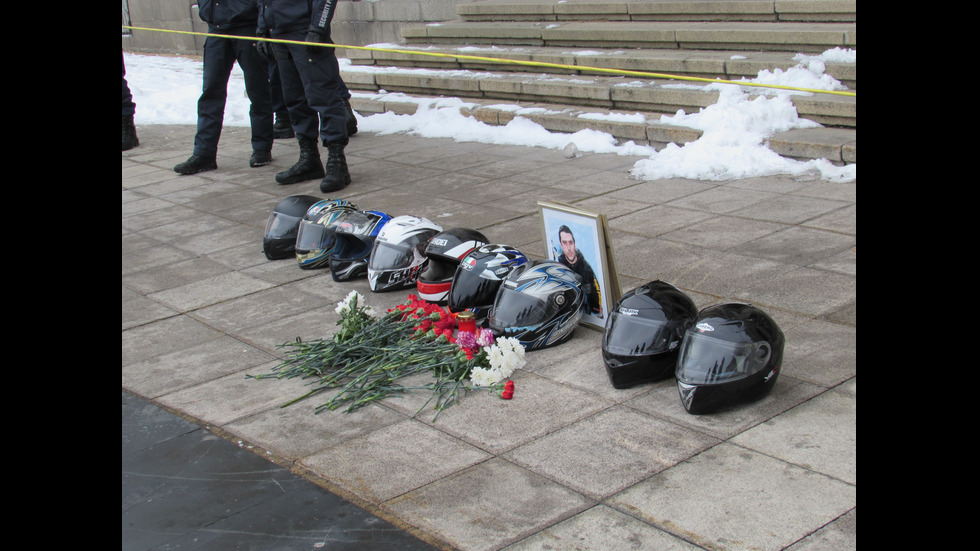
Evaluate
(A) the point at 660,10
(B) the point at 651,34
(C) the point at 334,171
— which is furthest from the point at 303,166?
(A) the point at 660,10

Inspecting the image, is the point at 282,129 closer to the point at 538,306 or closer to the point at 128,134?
the point at 128,134

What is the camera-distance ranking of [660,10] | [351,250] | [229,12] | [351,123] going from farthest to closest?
[351,123], [660,10], [229,12], [351,250]

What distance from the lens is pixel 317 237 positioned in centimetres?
662

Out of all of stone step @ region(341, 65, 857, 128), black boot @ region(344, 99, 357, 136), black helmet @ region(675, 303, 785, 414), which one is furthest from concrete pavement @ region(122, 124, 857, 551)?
black boot @ region(344, 99, 357, 136)

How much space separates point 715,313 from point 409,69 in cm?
1025

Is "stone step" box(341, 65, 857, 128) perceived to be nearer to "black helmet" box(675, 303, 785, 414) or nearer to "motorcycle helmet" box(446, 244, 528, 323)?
"motorcycle helmet" box(446, 244, 528, 323)

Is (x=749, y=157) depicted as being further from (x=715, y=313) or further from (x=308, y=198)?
(x=715, y=313)

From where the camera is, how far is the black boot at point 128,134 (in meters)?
12.1

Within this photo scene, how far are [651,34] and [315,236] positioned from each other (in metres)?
5.95

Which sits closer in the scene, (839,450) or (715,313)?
(839,450)

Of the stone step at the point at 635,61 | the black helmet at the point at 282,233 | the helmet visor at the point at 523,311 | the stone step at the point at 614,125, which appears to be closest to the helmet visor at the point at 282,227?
the black helmet at the point at 282,233
